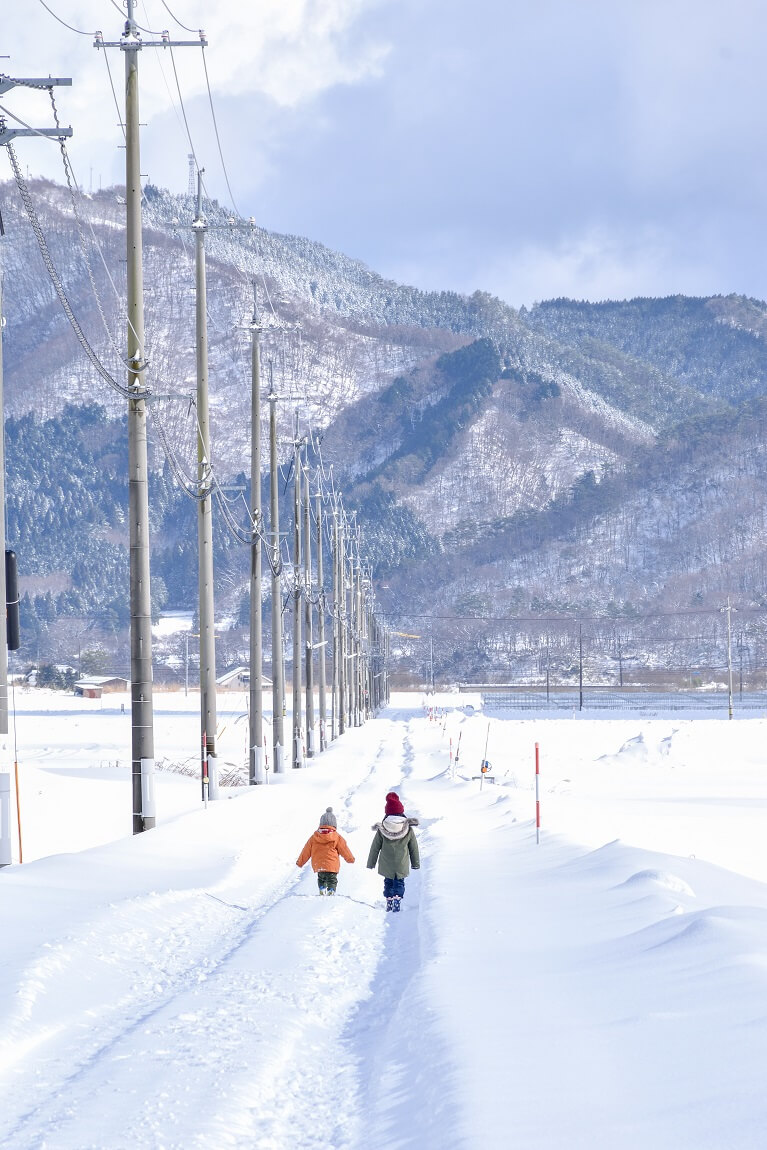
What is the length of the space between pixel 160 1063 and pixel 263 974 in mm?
2666

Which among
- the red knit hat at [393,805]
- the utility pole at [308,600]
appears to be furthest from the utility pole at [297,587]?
the red knit hat at [393,805]

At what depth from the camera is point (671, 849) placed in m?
21.0

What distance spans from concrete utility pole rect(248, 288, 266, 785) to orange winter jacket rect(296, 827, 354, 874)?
18476 millimetres

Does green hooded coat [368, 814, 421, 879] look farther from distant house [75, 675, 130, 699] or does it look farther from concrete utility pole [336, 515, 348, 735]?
distant house [75, 675, 130, 699]

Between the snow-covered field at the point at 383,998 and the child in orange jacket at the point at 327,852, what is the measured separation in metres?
0.34

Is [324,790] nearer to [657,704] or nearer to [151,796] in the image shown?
[151,796]

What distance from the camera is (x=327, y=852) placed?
14156mm

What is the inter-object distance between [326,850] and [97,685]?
16119cm

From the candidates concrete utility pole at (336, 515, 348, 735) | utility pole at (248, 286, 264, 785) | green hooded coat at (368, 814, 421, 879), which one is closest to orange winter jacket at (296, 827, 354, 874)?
green hooded coat at (368, 814, 421, 879)

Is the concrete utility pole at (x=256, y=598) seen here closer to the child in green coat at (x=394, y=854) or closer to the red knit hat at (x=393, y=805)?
the red knit hat at (x=393, y=805)

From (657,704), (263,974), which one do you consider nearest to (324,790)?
(263,974)

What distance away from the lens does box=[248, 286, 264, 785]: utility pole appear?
109ft

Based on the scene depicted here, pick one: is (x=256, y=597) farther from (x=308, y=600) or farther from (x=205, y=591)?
(x=308, y=600)

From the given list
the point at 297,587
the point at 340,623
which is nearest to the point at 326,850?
the point at 297,587
